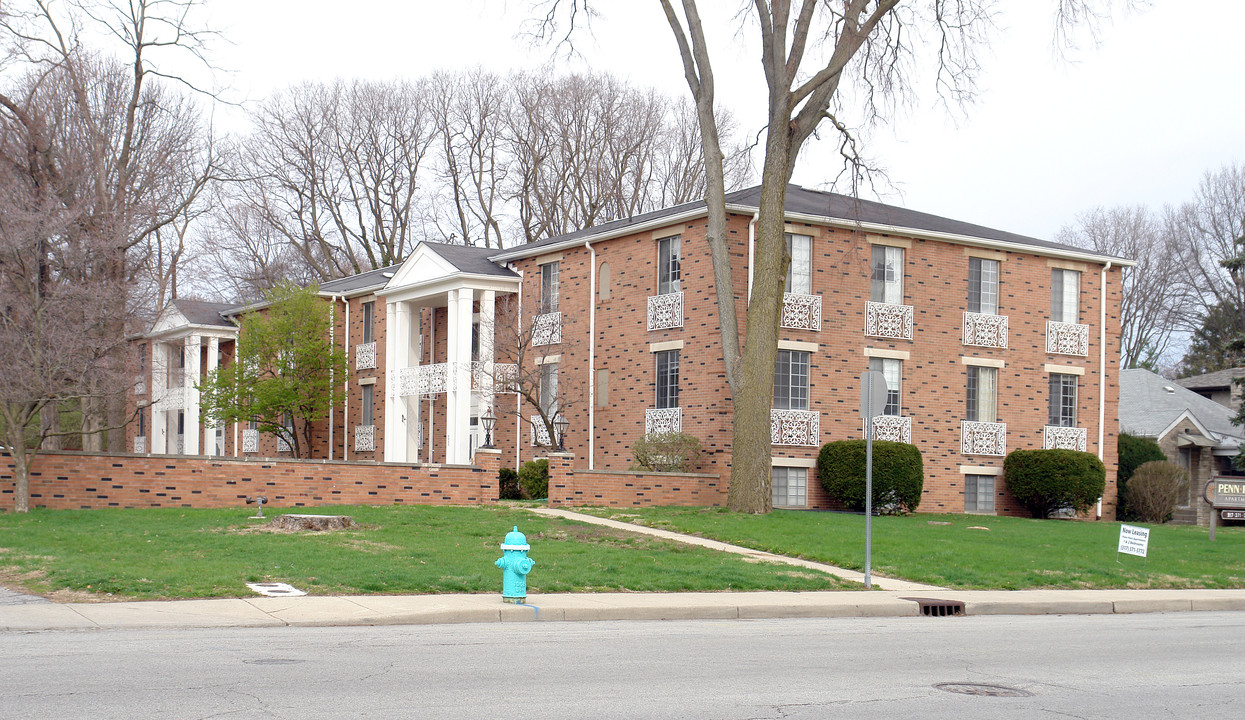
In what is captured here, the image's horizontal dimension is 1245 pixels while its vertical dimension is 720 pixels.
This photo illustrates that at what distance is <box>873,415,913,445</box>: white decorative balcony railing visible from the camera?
3012 cm

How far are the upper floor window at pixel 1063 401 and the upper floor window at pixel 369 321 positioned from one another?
21507 millimetres

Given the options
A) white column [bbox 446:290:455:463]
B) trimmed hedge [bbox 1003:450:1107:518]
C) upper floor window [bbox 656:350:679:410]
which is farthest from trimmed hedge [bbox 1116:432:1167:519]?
white column [bbox 446:290:455:463]

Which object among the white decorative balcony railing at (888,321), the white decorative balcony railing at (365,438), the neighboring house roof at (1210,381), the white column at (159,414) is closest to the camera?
the white decorative balcony railing at (888,321)

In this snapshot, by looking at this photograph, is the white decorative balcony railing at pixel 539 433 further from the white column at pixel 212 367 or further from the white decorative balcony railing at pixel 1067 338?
the white column at pixel 212 367

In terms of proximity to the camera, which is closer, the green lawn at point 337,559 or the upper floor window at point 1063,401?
the green lawn at point 337,559

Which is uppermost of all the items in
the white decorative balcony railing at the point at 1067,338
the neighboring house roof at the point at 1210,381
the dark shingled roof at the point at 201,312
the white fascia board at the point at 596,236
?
the white fascia board at the point at 596,236

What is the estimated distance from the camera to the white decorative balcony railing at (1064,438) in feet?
108

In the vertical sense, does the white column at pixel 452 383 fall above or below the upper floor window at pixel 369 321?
below

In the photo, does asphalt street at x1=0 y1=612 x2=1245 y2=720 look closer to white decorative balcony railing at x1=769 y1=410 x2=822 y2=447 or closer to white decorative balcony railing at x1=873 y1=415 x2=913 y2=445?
white decorative balcony railing at x1=769 y1=410 x2=822 y2=447

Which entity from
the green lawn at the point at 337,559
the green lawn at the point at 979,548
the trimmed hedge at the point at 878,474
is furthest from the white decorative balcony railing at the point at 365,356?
the green lawn at the point at 337,559

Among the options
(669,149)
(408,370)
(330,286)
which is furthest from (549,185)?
(408,370)

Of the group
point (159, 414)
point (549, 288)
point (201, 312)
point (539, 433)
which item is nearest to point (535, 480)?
point (539, 433)

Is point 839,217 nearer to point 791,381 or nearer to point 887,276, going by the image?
point 887,276

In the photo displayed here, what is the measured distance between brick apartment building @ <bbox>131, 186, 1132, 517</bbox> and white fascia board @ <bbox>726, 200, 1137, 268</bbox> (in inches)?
2.4
